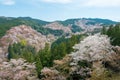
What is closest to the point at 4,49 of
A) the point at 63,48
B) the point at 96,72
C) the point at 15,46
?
the point at 15,46

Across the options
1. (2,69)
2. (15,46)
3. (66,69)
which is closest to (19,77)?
(2,69)

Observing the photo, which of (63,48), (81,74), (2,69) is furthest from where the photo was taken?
(63,48)

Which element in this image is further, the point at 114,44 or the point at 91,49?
the point at 114,44

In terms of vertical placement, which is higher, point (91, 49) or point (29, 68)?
point (91, 49)

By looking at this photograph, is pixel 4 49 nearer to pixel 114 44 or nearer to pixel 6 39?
pixel 6 39

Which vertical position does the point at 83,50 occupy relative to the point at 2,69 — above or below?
above

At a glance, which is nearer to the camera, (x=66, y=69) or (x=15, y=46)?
(x=66, y=69)

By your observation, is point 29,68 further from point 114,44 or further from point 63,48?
point 114,44

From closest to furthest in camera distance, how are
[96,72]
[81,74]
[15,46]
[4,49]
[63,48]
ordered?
1. [96,72]
2. [81,74]
3. [63,48]
4. [15,46]
5. [4,49]

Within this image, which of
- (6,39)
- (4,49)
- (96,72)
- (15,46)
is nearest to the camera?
(96,72)

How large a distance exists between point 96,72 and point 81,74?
48.4 ft

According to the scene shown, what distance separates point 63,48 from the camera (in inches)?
2729

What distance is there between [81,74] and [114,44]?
469 inches

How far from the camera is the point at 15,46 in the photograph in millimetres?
157125
